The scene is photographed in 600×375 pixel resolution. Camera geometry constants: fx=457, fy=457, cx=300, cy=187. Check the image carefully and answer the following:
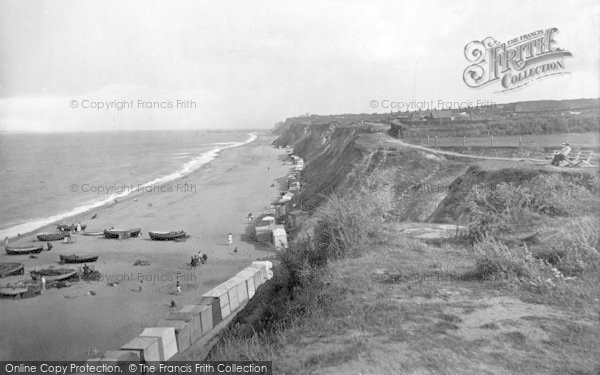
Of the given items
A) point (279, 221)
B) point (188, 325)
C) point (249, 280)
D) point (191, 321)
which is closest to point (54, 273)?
point (249, 280)


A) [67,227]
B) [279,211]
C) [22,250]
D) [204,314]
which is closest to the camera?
[204,314]

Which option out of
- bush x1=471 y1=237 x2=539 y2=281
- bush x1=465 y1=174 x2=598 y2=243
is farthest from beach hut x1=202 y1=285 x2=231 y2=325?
bush x1=471 y1=237 x2=539 y2=281

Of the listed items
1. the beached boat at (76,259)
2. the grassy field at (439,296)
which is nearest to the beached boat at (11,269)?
the beached boat at (76,259)

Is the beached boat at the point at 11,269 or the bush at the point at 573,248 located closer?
the bush at the point at 573,248

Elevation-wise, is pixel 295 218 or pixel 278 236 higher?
pixel 295 218

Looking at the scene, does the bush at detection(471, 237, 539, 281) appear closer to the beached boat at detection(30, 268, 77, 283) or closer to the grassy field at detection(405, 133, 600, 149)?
the beached boat at detection(30, 268, 77, 283)

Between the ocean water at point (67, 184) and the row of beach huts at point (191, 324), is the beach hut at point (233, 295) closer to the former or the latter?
the row of beach huts at point (191, 324)

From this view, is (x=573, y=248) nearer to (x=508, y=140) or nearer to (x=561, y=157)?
(x=561, y=157)
